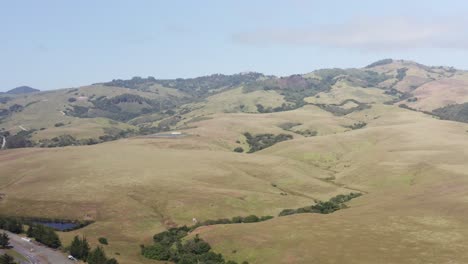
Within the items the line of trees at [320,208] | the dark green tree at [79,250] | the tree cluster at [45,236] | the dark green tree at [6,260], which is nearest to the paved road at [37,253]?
the tree cluster at [45,236]

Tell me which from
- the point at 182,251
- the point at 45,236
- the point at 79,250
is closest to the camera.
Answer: the point at 79,250

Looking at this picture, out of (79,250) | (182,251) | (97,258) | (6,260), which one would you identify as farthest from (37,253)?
(182,251)

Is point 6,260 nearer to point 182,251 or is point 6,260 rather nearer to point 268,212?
point 182,251

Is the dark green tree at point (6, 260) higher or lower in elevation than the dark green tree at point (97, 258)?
higher

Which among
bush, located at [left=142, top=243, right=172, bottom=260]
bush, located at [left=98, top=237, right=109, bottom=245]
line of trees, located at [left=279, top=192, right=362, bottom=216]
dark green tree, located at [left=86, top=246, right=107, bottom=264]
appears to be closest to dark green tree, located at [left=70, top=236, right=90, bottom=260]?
dark green tree, located at [left=86, top=246, right=107, bottom=264]

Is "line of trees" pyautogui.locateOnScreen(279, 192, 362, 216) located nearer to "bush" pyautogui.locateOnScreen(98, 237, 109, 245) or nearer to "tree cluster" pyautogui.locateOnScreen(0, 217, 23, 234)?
"bush" pyautogui.locateOnScreen(98, 237, 109, 245)

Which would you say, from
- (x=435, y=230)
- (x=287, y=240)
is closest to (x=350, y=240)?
(x=287, y=240)

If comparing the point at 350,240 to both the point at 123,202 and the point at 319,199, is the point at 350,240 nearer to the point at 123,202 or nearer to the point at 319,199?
the point at 319,199

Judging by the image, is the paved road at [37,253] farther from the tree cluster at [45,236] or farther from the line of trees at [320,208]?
the line of trees at [320,208]
